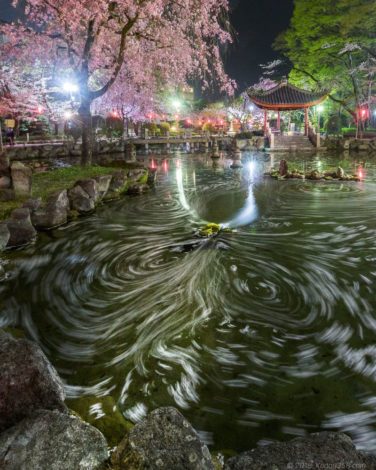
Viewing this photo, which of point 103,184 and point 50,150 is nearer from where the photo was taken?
point 103,184

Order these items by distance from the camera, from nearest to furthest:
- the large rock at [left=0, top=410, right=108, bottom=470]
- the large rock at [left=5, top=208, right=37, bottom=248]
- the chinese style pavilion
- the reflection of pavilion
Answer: the large rock at [left=0, top=410, right=108, bottom=470] → the large rock at [left=5, top=208, right=37, bottom=248] → the reflection of pavilion → the chinese style pavilion

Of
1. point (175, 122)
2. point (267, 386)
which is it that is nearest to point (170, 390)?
point (267, 386)

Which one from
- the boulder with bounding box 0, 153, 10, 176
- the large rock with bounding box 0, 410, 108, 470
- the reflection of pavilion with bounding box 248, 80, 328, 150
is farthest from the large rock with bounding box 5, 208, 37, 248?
the reflection of pavilion with bounding box 248, 80, 328, 150

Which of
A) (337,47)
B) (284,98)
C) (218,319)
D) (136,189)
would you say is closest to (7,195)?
(136,189)

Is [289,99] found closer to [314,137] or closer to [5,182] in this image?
[314,137]

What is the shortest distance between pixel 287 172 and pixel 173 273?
13746mm

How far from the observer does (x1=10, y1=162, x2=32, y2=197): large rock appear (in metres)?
9.64

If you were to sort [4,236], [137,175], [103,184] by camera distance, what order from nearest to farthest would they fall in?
1. [4,236]
2. [103,184]
3. [137,175]

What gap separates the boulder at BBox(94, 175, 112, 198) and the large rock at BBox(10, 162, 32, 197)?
3.49 meters

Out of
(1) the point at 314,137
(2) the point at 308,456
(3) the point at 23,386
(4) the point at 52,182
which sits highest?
(1) the point at 314,137

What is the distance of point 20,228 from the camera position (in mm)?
8336

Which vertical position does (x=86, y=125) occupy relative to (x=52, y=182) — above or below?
above

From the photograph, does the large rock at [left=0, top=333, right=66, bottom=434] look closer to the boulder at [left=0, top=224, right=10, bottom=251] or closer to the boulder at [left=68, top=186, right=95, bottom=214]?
the boulder at [left=0, top=224, right=10, bottom=251]

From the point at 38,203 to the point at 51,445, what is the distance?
8.47 meters
